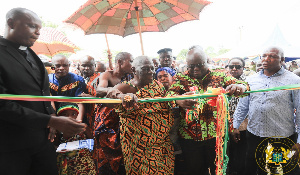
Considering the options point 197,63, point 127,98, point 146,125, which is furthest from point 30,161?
point 197,63

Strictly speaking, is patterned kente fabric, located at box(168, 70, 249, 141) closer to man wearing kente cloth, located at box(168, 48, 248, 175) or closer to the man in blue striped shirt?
man wearing kente cloth, located at box(168, 48, 248, 175)

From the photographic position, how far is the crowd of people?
5.87 feet

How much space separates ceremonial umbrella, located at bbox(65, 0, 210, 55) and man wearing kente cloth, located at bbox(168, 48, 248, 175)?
1.60m

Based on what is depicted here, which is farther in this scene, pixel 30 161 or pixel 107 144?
pixel 107 144

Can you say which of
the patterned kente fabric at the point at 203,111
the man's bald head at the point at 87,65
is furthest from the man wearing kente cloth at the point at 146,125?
the man's bald head at the point at 87,65

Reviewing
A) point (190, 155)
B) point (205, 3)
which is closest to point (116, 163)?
point (190, 155)

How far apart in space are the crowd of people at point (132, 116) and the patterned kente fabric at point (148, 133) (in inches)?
0.5

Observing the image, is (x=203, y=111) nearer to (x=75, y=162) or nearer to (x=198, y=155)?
(x=198, y=155)

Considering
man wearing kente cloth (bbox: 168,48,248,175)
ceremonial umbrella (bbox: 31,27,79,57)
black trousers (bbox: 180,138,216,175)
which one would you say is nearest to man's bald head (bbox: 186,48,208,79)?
man wearing kente cloth (bbox: 168,48,248,175)

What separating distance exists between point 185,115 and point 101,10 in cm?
257

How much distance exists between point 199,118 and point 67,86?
2.24 m

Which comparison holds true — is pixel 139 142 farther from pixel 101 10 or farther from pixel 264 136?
pixel 101 10

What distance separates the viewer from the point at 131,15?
4.32 m

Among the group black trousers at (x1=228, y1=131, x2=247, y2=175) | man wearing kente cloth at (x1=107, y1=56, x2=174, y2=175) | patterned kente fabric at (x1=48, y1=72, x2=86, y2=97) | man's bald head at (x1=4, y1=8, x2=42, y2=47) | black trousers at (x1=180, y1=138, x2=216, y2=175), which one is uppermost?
man's bald head at (x1=4, y1=8, x2=42, y2=47)
